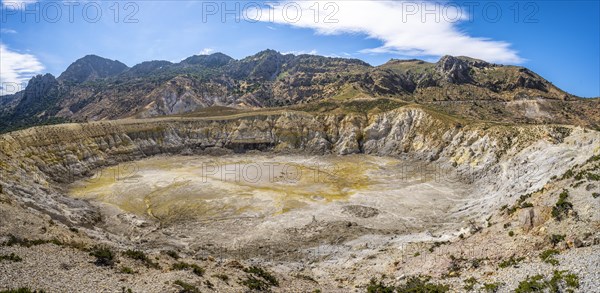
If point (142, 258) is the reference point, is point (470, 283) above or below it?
below

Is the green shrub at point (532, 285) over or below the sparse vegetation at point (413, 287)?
over

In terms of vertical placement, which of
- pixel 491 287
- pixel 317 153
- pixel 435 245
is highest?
pixel 317 153

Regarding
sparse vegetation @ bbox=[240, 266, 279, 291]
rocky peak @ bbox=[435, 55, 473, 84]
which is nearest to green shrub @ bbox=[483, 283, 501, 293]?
sparse vegetation @ bbox=[240, 266, 279, 291]

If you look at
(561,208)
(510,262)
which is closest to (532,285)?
(510,262)

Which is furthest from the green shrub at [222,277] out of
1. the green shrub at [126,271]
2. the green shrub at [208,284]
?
the green shrub at [126,271]

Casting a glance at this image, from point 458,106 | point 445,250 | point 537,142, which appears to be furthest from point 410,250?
point 458,106

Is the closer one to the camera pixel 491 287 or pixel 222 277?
pixel 491 287

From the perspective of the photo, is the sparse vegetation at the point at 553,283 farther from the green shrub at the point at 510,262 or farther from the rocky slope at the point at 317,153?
the green shrub at the point at 510,262

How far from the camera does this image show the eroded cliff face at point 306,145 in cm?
4344

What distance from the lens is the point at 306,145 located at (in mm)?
85688

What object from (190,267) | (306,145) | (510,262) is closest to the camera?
(510,262)

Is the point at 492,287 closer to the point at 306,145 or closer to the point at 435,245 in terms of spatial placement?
the point at 435,245

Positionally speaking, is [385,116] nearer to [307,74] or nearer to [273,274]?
[273,274]

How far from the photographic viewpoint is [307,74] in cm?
17375
